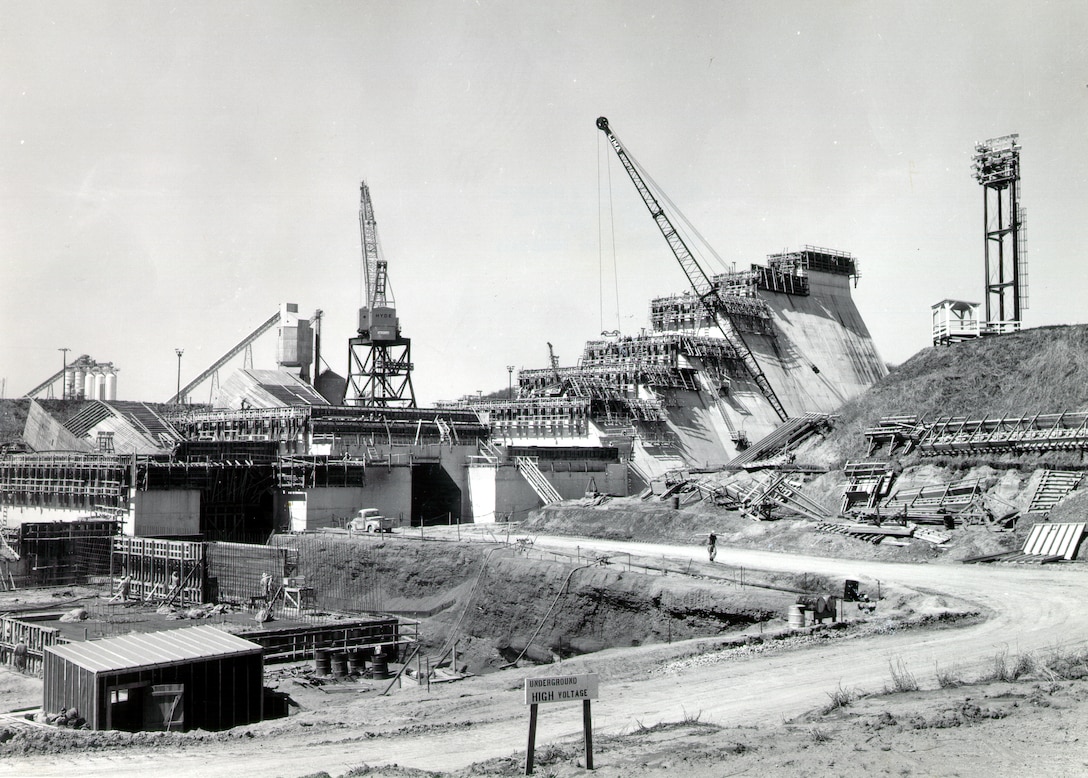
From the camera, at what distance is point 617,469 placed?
215 ft

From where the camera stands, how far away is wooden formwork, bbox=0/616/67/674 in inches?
1307

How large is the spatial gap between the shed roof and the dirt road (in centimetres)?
321

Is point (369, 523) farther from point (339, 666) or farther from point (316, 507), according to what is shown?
point (339, 666)

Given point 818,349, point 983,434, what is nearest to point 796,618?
point 983,434

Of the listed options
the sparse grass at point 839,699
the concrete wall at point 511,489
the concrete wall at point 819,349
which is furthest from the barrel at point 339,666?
the concrete wall at point 819,349

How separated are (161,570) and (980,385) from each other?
1811 inches

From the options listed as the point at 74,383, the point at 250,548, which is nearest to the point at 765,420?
the point at 250,548

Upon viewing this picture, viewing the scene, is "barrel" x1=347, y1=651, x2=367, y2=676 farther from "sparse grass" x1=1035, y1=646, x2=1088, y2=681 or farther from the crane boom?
the crane boom

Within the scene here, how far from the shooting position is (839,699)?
1709 centimetres

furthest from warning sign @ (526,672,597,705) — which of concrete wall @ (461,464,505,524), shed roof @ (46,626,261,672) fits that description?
concrete wall @ (461,464,505,524)

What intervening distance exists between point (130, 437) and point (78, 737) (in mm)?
51278

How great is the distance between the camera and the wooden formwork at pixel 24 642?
109 ft

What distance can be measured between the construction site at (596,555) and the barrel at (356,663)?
15 centimetres

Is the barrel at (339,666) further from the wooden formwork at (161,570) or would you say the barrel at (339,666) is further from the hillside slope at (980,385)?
the hillside slope at (980,385)
